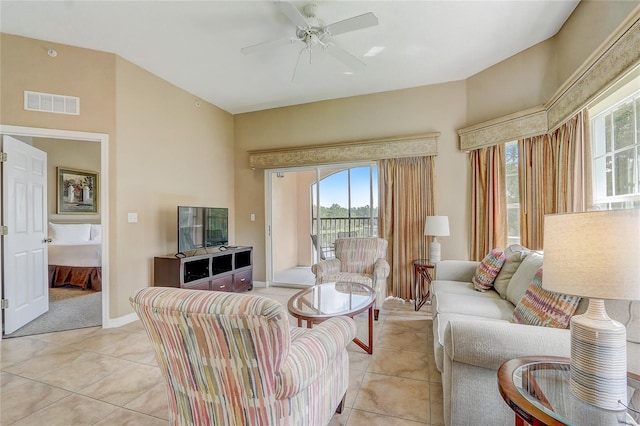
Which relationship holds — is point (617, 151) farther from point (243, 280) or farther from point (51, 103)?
point (51, 103)

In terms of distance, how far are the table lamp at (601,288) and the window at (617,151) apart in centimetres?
165

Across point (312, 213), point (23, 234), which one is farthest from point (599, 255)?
point (23, 234)

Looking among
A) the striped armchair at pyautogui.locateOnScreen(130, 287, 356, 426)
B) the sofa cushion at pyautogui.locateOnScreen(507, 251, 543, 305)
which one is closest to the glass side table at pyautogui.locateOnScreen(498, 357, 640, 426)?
the striped armchair at pyautogui.locateOnScreen(130, 287, 356, 426)

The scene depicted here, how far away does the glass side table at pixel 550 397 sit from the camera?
90 cm

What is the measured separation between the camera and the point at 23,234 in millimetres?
3084

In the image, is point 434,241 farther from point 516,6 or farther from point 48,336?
point 48,336

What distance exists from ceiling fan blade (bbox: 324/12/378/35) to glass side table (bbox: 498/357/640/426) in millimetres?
2316

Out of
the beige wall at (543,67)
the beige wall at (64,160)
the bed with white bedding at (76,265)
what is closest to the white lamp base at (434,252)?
the beige wall at (543,67)

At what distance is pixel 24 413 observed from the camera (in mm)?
1770

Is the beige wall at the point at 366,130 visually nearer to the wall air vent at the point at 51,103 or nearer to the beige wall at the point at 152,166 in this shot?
the beige wall at the point at 152,166

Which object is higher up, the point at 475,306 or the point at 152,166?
the point at 152,166

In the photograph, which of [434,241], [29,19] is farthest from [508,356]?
[29,19]

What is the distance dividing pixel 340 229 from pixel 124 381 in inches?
128

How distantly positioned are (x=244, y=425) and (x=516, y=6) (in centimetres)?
352
